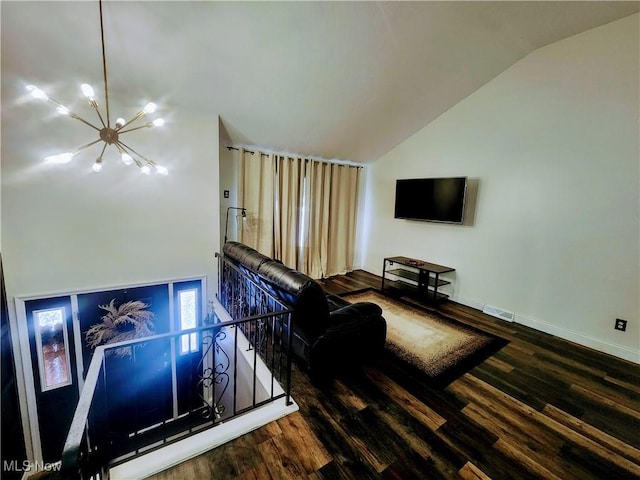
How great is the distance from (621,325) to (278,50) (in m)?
4.47

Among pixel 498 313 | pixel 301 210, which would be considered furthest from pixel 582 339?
pixel 301 210

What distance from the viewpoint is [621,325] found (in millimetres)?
2752

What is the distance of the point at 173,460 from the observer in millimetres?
1497

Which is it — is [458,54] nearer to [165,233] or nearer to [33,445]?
[165,233]

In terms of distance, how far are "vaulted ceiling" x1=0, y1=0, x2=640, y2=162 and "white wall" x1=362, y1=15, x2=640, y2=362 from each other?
39 centimetres

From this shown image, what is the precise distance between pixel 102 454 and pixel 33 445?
218 centimetres

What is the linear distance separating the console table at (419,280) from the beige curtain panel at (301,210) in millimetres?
1222

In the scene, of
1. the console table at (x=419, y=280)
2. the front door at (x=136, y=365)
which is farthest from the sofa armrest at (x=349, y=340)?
the front door at (x=136, y=365)

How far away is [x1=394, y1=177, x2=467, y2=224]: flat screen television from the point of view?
385cm

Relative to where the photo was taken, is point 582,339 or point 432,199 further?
point 432,199

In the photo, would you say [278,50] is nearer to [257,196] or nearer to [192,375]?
[257,196]

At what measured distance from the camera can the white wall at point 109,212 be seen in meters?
2.40

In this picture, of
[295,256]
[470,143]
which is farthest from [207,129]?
[470,143]

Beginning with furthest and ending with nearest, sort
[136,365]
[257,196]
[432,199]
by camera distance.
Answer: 1. [257,196]
2. [432,199]
3. [136,365]
